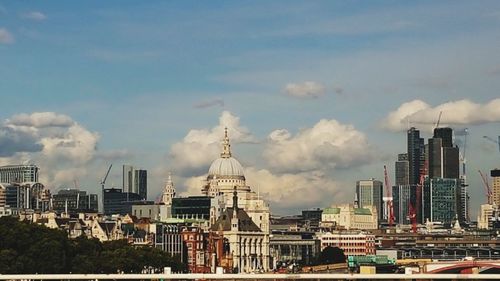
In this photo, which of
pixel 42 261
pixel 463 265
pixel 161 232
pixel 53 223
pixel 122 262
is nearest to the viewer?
pixel 42 261

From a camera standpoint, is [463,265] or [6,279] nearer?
[6,279]

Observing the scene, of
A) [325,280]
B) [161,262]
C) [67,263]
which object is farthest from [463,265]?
[325,280]

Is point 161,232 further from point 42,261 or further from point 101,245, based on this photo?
point 42,261

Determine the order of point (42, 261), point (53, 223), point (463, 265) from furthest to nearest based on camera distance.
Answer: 1. point (53, 223)
2. point (463, 265)
3. point (42, 261)

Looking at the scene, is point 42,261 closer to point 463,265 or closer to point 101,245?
point 101,245

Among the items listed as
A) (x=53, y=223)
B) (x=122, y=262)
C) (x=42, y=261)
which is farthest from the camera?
(x=53, y=223)

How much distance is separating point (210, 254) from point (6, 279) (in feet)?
422

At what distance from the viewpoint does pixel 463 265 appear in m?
122

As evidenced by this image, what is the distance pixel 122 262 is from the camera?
115m

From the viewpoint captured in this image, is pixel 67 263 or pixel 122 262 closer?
pixel 67 263

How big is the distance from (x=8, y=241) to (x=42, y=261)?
11.1 ft

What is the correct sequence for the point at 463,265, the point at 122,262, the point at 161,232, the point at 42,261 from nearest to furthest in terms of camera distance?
the point at 42,261
the point at 122,262
the point at 463,265
the point at 161,232

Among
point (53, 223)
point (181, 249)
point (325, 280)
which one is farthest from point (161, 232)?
point (325, 280)

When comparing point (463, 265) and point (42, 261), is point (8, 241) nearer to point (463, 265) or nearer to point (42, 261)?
point (42, 261)
